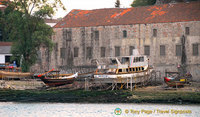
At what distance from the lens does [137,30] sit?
232ft

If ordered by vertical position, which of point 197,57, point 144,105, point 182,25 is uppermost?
point 182,25

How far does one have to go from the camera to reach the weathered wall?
2662 inches

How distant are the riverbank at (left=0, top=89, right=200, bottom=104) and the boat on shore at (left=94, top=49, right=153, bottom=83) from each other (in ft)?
8.19

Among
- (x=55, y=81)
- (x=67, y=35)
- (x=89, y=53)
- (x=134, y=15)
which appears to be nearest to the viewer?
(x=55, y=81)

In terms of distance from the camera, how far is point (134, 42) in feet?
233

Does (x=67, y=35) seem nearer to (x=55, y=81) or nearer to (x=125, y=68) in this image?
(x=55, y=81)

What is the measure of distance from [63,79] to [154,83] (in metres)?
11.4


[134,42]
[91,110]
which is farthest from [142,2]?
[91,110]

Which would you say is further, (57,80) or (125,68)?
(57,80)

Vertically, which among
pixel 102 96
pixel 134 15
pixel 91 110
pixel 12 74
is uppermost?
pixel 134 15

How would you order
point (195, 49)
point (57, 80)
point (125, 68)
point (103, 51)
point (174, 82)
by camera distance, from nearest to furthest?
point (174, 82), point (125, 68), point (57, 80), point (195, 49), point (103, 51)

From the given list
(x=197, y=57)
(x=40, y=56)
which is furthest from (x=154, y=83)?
(x=40, y=56)

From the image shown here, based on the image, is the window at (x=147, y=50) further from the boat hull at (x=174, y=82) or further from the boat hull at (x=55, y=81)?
the boat hull at (x=55, y=81)

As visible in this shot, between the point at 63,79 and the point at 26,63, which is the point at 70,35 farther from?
the point at 63,79
